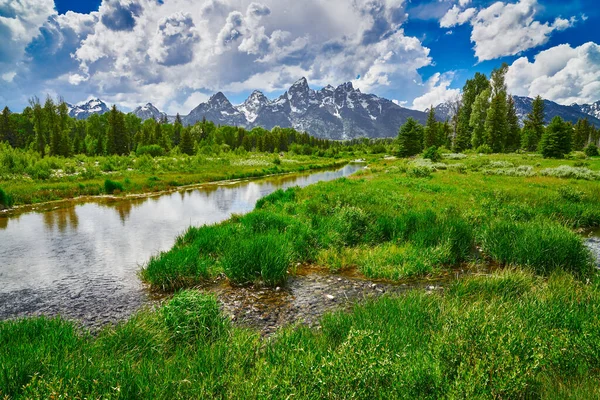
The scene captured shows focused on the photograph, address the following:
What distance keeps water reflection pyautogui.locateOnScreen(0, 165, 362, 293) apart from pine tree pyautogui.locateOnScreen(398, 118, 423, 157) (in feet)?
207

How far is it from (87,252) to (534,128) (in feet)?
348

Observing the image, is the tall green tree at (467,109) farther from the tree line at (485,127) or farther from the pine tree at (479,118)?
the pine tree at (479,118)

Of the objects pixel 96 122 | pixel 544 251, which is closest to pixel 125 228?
pixel 544 251

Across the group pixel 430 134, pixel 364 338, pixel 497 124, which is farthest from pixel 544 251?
pixel 430 134

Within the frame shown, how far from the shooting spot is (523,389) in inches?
142

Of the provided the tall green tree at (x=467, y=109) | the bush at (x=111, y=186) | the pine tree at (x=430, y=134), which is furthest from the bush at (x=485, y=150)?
the bush at (x=111, y=186)

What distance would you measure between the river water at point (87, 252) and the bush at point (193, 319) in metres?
1.99

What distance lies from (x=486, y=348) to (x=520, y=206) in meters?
15.4

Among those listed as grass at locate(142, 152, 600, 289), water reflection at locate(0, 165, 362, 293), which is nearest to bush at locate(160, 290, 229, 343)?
grass at locate(142, 152, 600, 289)

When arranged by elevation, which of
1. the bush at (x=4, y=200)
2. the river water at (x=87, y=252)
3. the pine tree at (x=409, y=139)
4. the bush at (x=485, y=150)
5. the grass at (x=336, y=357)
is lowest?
the river water at (x=87, y=252)

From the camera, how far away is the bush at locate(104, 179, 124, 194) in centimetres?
2817

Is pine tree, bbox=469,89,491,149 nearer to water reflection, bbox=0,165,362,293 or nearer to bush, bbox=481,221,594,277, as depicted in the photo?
water reflection, bbox=0,165,362,293

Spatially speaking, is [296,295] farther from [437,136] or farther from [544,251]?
[437,136]

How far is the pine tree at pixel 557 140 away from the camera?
5412 cm
